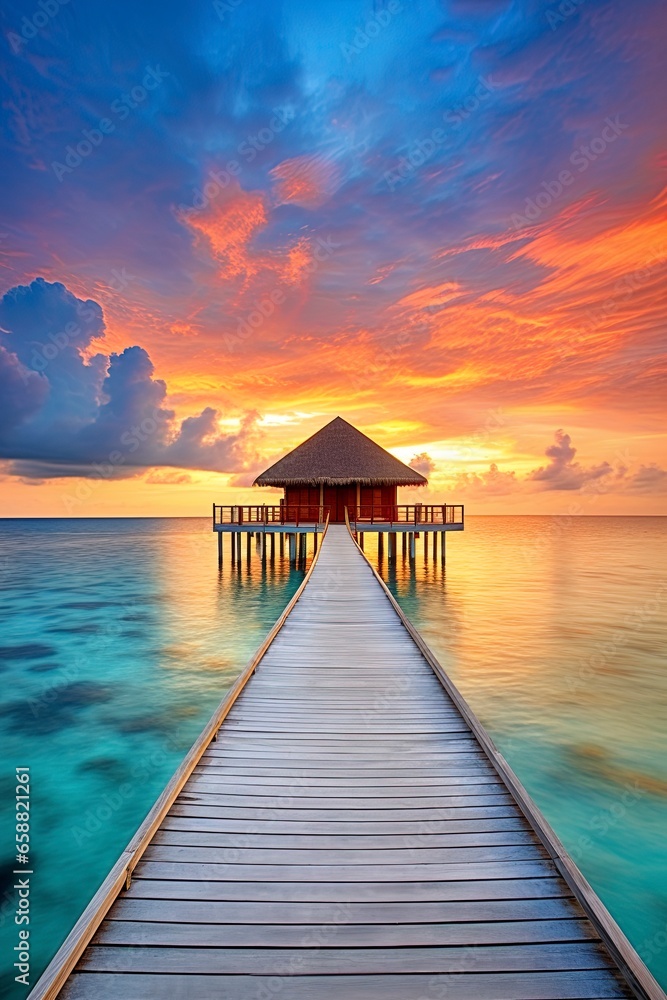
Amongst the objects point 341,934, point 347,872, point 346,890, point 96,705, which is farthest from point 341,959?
point 96,705

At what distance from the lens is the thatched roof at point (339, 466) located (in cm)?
2484

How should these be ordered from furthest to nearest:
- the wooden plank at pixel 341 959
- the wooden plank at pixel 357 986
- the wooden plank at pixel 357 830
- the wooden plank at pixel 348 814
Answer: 1. the wooden plank at pixel 348 814
2. the wooden plank at pixel 357 830
3. the wooden plank at pixel 341 959
4. the wooden plank at pixel 357 986

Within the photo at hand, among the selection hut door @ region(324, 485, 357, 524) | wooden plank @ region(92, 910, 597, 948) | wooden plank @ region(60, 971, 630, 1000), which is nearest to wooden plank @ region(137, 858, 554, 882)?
wooden plank @ region(92, 910, 597, 948)

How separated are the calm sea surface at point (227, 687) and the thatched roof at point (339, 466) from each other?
479 cm

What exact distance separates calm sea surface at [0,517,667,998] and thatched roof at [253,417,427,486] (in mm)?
4787

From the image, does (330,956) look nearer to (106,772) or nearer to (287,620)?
(106,772)

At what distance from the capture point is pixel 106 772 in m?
7.26

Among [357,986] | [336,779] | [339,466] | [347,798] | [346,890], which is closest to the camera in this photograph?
[357,986]

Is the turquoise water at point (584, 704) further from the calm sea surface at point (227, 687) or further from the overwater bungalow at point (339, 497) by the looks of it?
the overwater bungalow at point (339, 497)

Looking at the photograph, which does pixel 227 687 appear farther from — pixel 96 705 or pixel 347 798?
pixel 347 798

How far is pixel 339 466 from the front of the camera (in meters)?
25.5

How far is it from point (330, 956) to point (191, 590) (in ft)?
69.5

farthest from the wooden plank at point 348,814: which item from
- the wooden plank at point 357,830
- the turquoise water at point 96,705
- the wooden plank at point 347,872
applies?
the turquoise water at point 96,705

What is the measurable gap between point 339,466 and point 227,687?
16081 millimetres
